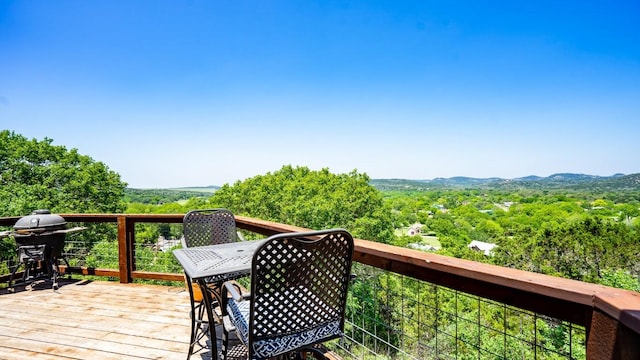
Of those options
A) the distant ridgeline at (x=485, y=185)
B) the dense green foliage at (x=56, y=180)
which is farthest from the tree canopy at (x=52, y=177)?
the distant ridgeline at (x=485, y=185)

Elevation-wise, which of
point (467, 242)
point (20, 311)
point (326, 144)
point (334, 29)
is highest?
point (334, 29)

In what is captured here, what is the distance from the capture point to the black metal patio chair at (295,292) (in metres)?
1.35

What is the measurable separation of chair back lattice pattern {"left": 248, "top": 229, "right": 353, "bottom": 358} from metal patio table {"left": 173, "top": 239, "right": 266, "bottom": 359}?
0.90 ft

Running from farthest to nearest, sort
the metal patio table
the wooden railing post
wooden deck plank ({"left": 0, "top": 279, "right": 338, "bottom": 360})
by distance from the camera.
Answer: wooden deck plank ({"left": 0, "top": 279, "right": 338, "bottom": 360}), the metal patio table, the wooden railing post

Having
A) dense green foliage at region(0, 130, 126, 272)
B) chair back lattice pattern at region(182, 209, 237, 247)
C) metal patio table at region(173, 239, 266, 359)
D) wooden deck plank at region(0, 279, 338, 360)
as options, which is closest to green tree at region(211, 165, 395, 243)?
dense green foliage at region(0, 130, 126, 272)

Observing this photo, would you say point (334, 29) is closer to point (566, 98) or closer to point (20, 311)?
point (20, 311)

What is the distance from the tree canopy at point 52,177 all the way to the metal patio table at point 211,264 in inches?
754

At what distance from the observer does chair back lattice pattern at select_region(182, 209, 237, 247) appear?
9.24 feet

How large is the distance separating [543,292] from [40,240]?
17.3 ft

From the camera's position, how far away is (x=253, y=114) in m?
17.4

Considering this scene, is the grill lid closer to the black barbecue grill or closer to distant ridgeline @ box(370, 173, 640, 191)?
the black barbecue grill

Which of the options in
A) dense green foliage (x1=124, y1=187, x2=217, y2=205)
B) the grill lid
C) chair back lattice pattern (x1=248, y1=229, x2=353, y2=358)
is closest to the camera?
chair back lattice pattern (x1=248, y1=229, x2=353, y2=358)

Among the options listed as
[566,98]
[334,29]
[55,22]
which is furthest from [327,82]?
[566,98]

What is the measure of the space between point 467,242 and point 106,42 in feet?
119
